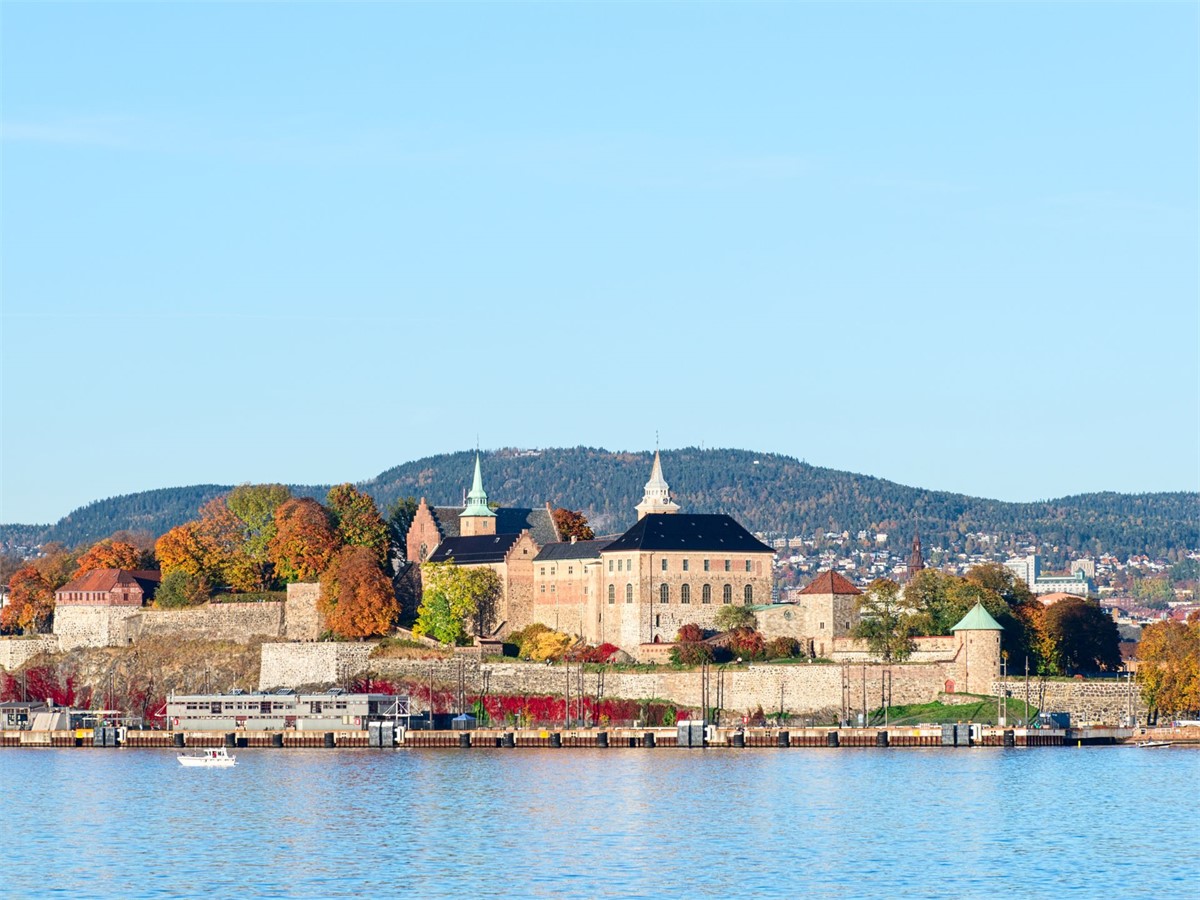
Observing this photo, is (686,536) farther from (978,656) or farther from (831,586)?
(978,656)

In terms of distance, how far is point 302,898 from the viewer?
173 ft

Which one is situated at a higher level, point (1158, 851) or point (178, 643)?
point (178, 643)

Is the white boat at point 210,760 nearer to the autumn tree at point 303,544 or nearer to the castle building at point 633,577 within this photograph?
the castle building at point 633,577

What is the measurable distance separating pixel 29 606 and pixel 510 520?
2574 cm

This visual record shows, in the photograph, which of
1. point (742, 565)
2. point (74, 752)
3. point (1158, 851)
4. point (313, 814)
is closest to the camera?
point (1158, 851)

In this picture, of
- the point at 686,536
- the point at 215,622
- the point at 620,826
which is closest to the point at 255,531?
the point at 215,622

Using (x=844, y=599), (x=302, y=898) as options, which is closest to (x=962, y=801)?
(x=302, y=898)

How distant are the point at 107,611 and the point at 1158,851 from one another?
232ft

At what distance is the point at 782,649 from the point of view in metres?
104

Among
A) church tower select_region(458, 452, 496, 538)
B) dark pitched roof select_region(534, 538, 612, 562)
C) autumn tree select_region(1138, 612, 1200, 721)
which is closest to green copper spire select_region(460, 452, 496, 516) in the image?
church tower select_region(458, 452, 496, 538)

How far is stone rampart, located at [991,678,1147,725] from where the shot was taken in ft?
323

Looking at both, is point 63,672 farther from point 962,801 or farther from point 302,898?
point 302,898

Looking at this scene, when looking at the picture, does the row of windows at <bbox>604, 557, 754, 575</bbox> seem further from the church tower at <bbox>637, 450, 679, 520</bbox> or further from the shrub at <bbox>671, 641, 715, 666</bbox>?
the church tower at <bbox>637, 450, 679, 520</bbox>

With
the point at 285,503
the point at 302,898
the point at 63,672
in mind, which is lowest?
the point at 302,898
